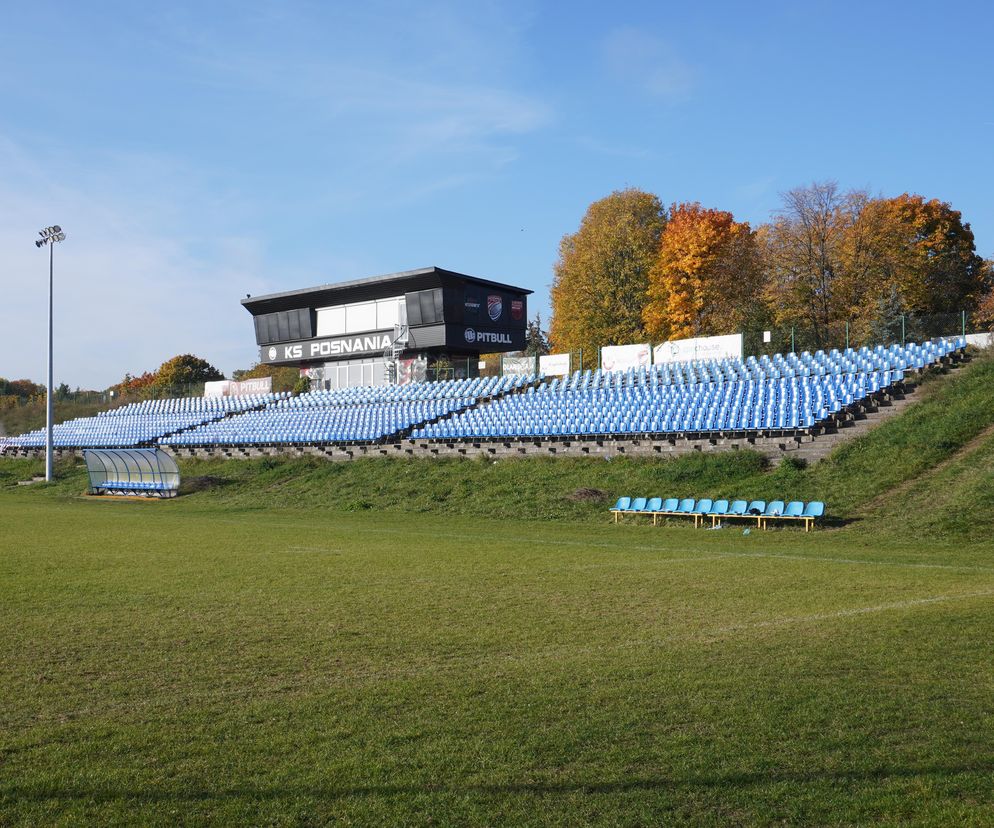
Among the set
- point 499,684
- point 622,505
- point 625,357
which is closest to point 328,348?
point 625,357

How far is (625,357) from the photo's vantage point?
42719 mm

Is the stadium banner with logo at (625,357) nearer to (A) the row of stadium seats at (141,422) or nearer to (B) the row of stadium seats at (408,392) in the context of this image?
(B) the row of stadium seats at (408,392)

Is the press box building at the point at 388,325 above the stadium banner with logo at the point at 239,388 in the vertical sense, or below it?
above

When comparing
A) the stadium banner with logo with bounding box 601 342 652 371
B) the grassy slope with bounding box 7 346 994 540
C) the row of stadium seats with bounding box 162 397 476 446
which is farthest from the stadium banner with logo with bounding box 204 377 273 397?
the stadium banner with logo with bounding box 601 342 652 371

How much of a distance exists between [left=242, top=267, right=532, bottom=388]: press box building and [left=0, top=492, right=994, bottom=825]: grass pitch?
115 ft

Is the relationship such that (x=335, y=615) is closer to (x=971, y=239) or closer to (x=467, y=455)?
(x=467, y=455)

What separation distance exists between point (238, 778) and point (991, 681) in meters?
5.86

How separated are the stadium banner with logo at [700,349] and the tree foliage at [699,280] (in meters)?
12.7

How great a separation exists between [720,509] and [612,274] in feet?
130

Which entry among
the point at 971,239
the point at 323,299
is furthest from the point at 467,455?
the point at 971,239

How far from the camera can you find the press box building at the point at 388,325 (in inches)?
1930

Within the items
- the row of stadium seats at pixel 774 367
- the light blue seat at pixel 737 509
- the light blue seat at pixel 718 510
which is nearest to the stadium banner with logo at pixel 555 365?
the row of stadium seats at pixel 774 367

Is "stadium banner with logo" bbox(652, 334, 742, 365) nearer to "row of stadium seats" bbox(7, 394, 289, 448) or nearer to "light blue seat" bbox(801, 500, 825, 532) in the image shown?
"light blue seat" bbox(801, 500, 825, 532)

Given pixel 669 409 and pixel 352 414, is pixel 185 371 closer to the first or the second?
pixel 352 414
